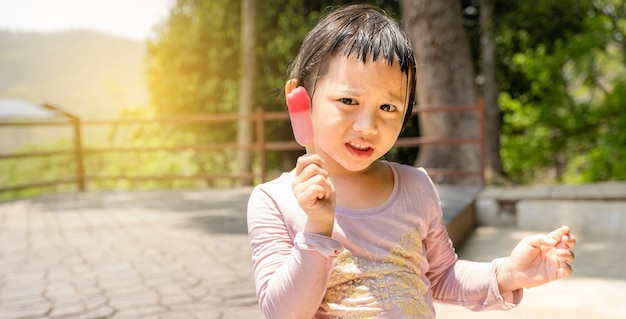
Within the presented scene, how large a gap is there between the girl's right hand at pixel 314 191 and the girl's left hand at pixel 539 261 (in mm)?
514

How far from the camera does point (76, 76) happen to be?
216 feet

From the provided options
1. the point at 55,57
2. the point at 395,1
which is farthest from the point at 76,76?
the point at 395,1

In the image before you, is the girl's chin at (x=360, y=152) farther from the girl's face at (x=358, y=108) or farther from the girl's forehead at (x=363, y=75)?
the girl's forehead at (x=363, y=75)

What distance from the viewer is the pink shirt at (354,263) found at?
1.20 metres

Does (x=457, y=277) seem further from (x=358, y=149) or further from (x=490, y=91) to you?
Result: (x=490, y=91)

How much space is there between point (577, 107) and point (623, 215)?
8196 mm

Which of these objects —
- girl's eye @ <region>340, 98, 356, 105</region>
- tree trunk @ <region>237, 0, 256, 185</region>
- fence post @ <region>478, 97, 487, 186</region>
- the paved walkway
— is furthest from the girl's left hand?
tree trunk @ <region>237, 0, 256, 185</region>

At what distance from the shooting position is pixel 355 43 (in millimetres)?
1264

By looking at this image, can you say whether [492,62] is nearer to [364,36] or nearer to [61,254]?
[61,254]

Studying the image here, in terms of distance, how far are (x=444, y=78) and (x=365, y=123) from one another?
6.03 metres

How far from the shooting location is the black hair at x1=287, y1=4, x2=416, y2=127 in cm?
126

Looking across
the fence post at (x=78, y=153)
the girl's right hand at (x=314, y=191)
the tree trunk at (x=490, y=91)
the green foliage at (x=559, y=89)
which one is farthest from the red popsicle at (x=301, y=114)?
the tree trunk at (x=490, y=91)

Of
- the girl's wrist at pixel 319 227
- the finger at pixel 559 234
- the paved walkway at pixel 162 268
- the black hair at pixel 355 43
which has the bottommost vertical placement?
the paved walkway at pixel 162 268

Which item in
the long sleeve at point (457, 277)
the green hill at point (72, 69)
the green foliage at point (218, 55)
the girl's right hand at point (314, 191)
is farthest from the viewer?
the green hill at point (72, 69)
